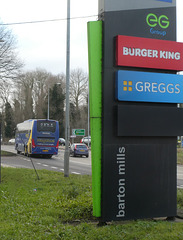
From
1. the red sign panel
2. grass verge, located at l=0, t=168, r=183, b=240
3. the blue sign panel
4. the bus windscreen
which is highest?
the red sign panel

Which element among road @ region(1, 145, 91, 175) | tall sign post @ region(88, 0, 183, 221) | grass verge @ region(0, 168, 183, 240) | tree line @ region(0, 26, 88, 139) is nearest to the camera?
grass verge @ region(0, 168, 183, 240)

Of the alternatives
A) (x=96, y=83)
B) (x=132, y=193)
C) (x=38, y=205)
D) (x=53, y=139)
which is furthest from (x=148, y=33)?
(x=53, y=139)

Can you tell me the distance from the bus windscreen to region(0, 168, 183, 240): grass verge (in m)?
20.7

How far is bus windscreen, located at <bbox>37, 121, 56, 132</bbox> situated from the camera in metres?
30.2

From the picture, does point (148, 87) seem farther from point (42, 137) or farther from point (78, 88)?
point (78, 88)

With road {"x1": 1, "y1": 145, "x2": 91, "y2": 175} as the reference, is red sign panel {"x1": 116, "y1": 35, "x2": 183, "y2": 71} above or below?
above

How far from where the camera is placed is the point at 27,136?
31.7 meters

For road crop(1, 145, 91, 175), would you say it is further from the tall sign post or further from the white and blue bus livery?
the tall sign post

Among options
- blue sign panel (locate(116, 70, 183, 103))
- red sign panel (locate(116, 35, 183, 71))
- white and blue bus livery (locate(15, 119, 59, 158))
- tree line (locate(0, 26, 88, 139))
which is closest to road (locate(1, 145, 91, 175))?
white and blue bus livery (locate(15, 119, 59, 158))

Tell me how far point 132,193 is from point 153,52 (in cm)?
282

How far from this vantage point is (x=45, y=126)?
30.4 m

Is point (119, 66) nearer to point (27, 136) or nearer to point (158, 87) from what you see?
point (158, 87)

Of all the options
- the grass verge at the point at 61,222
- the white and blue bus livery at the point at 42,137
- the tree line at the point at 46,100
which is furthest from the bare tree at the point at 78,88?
the grass verge at the point at 61,222

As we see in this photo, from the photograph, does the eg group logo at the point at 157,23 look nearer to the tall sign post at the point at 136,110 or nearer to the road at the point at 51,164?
the tall sign post at the point at 136,110
